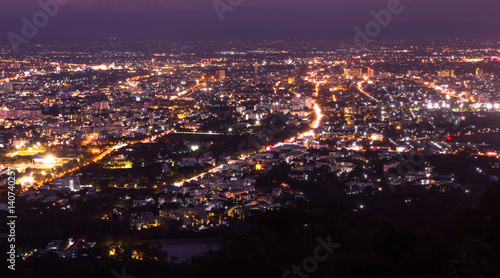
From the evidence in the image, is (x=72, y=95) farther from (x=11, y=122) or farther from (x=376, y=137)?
A: (x=376, y=137)

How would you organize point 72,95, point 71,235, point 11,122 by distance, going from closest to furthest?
point 71,235, point 11,122, point 72,95

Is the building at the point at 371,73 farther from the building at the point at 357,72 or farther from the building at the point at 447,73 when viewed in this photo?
the building at the point at 447,73

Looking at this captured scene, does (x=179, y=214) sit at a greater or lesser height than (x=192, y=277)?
lesser

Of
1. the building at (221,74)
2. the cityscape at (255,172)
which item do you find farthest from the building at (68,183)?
the building at (221,74)

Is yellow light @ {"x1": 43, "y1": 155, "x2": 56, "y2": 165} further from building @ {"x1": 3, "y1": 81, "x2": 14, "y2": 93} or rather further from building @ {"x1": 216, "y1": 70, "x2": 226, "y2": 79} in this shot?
building @ {"x1": 216, "y1": 70, "x2": 226, "y2": 79}

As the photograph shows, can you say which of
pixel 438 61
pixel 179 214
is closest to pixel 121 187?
pixel 179 214

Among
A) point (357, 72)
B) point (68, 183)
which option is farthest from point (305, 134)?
point (357, 72)

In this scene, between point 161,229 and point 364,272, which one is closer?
point 364,272

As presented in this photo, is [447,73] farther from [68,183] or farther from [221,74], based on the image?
[68,183]
